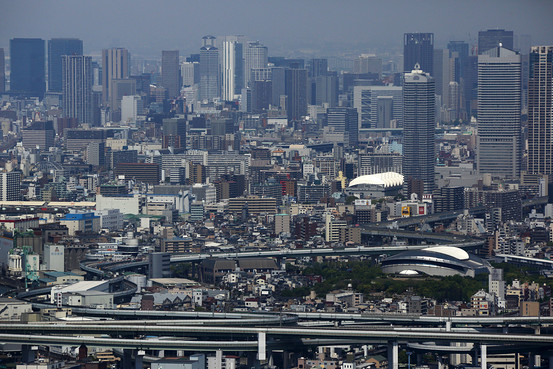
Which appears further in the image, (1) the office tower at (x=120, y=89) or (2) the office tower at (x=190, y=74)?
(2) the office tower at (x=190, y=74)

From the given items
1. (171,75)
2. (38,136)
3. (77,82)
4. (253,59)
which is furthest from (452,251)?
(171,75)

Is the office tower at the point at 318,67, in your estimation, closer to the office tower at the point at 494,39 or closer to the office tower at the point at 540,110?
the office tower at the point at 494,39

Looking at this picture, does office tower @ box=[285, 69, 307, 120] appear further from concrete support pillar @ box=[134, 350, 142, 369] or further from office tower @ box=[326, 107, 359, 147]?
concrete support pillar @ box=[134, 350, 142, 369]

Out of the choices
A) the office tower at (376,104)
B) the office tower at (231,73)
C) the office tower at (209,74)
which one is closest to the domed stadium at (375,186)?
the office tower at (376,104)

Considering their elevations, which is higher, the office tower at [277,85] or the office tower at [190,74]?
the office tower at [190,74]

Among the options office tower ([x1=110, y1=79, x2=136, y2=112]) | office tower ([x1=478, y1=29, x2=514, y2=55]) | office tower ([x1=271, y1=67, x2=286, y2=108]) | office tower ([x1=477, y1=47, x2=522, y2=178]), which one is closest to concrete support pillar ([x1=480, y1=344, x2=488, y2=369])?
office tower ([x1=478, y1=29, x2=514, y2=55])

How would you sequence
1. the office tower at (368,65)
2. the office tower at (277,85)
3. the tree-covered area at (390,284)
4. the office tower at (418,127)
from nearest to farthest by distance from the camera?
the tree-covered area at (390,284) < the office tower at (418,127) < the office tower at (368,65) < the office tower at (277,85)
